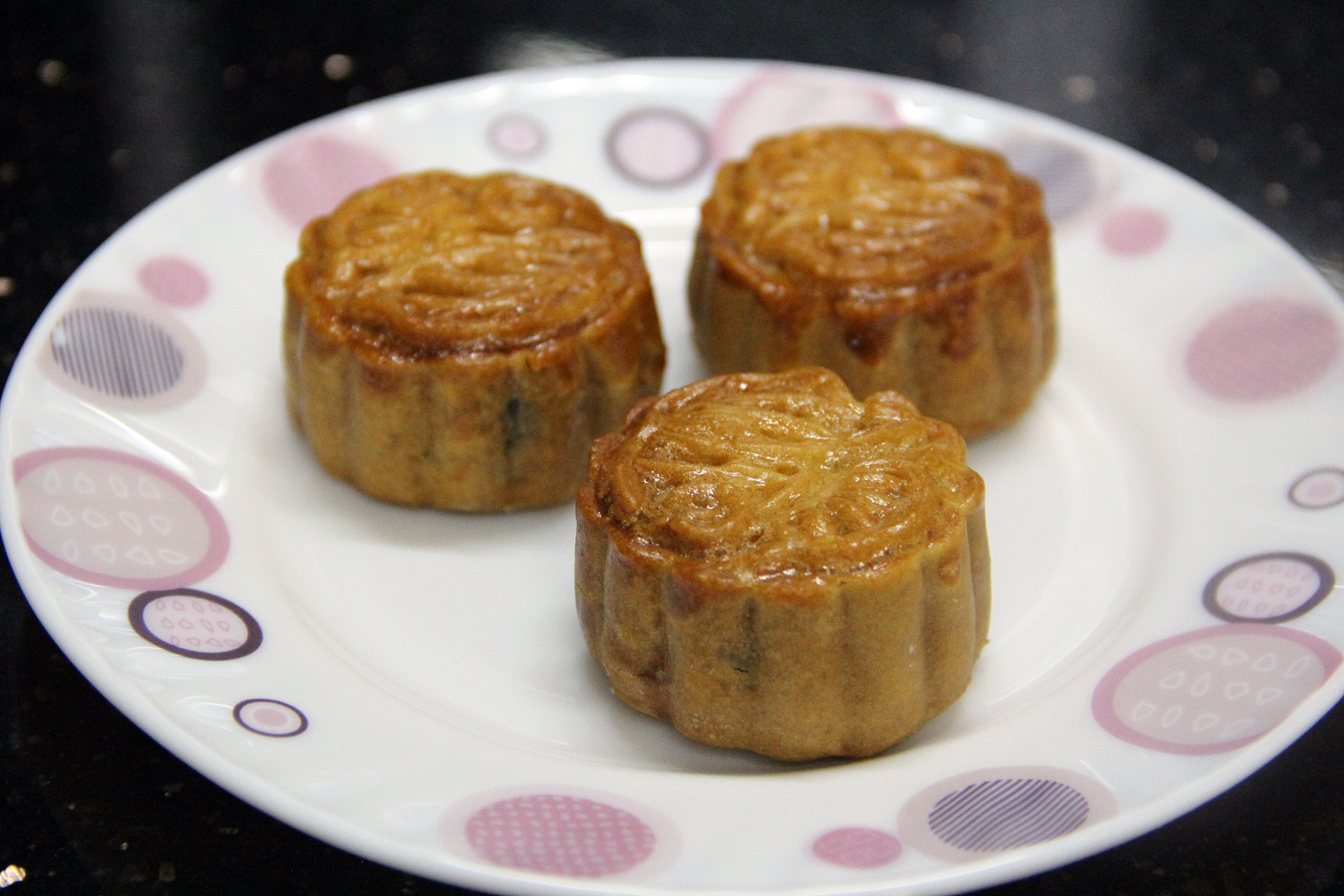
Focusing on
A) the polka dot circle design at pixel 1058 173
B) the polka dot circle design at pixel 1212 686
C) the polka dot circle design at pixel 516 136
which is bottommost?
the polka dot circle design at pixel 1212 686

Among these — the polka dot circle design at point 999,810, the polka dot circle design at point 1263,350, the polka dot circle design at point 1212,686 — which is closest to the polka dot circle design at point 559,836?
the polka dot circle design at point 999,810

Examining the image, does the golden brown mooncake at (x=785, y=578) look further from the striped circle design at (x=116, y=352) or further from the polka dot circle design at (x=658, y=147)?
the polka dot circle design at (x=658, y=147)

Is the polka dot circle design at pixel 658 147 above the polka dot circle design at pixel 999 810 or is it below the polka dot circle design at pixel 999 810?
above

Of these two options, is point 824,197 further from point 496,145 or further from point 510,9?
point 510,9

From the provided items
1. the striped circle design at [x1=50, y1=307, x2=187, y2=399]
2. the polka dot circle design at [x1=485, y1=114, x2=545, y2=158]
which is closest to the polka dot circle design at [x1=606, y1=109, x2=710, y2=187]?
the polka dot circle design at [x1=485, y1=114, x2=545, y2=158]

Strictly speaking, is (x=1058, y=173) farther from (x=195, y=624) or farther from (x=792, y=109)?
(x=195, y=624)

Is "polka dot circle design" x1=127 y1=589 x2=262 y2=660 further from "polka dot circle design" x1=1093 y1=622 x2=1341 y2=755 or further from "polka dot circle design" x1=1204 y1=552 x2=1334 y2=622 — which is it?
"polka dot circle design" x1=1204 y1=552 x2=1334 y2=622

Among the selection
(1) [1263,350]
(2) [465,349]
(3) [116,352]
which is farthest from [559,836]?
(1) [1263,350]
